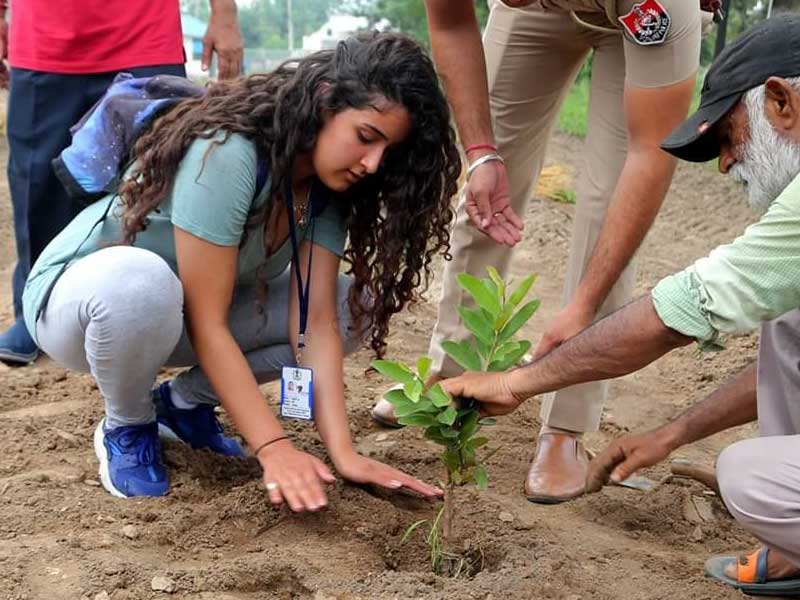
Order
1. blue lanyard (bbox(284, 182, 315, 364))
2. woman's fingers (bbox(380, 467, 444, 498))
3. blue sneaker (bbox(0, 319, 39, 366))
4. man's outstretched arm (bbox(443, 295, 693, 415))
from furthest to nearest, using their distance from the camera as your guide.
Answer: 1. blue sneaker (bbox(0, 319, 39, 366))
2. blue lanyard (bbox(284, 182, 315, 364))
3. woman's fingers (bbox(380, 467, 444, 498))
4. man's outstretched arm (bbox(443, 295, 693, 415))

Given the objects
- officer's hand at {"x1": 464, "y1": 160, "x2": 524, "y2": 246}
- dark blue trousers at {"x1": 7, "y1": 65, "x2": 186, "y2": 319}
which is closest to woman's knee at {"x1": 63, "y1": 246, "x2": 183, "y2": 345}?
officer's hand at {"x1": 464, "y1": 160, "x2": 524, "y2": 246}

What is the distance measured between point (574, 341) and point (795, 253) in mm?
449

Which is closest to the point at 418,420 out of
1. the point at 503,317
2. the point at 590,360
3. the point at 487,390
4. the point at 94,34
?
the point at 487,390

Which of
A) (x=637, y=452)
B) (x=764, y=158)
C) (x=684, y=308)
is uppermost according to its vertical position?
(x=764, y=158)

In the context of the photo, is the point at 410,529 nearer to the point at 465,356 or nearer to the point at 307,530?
the point at 307,530

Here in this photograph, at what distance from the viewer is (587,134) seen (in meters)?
2.99

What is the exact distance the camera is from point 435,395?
2.15 metres

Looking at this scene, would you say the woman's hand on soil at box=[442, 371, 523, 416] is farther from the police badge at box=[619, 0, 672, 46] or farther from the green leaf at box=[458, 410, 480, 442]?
the police badge at box=[619, 0, 672, 46]

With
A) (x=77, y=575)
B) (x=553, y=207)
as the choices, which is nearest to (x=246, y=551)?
(x=77, y=575)

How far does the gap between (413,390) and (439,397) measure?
55 mm

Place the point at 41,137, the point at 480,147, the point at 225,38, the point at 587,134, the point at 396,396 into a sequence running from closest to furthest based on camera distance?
the point at 396,396 → the point at 480,147 → the point at 587,134 → the point at 41,137 → the point at 225,38

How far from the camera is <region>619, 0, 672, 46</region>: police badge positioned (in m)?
2.40

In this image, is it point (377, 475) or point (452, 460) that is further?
point (377, 475)

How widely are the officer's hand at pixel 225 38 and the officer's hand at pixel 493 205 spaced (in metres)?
1.29
